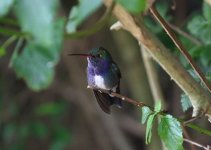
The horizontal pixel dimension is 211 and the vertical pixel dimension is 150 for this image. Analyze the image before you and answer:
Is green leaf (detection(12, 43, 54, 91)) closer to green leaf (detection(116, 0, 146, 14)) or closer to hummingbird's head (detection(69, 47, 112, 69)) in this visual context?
hummingbird's head (detection(69, 47, 112, 69))

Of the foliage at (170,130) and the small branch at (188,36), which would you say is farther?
the small branch at (188,36)

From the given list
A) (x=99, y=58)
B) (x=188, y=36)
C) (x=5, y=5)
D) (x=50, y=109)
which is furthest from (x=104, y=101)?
(x=50, y=109)

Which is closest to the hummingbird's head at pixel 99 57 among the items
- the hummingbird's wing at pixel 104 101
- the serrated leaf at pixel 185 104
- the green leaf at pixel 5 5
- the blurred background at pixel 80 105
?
the hummingbird's wing at pixel 104 101

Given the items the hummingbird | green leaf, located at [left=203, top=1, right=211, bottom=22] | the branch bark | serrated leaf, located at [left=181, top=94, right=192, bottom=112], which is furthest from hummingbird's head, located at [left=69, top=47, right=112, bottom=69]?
the branch bark

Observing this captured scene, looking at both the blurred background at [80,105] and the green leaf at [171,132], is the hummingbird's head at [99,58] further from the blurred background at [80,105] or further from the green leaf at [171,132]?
the blurred background at [80,105]

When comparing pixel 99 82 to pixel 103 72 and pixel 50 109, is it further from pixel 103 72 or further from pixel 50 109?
pixel 50 109

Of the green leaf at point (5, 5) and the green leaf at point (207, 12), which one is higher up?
the green leaf at point (5, 5)

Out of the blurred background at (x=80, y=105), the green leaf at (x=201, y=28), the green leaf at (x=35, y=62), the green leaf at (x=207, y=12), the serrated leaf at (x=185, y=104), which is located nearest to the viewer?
the green leaf at (x=35, y=62)
